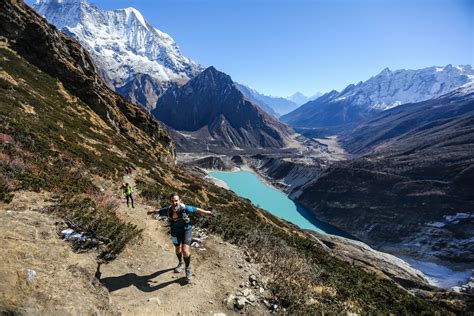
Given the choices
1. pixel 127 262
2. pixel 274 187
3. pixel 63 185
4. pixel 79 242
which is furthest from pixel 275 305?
pixel 274 187

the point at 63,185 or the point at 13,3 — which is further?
the point at 13,3

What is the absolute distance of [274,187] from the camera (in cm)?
16812

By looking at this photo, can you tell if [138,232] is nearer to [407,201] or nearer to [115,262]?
[115,262]

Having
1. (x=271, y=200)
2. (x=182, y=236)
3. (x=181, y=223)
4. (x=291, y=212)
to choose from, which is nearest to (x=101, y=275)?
(x=182, y=236)

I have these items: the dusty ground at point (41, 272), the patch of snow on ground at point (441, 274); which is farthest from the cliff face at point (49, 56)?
the patch of snow on ground at point (441, 274)

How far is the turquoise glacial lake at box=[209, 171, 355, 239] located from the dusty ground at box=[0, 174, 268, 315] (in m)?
102

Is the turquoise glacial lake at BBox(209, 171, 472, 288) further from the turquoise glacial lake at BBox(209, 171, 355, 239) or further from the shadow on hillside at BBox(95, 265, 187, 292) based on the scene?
the shadow on hillside at BBox(95, 265, 187, 292)

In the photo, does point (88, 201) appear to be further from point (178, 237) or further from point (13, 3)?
point (13, 3)

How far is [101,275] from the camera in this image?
32.8 ft

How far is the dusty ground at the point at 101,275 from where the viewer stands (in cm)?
755

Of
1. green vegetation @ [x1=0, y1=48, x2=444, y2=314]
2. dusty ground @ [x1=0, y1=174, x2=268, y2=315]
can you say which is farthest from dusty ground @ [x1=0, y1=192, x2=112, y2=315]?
green vegetation @ [x1=0, y1=48, x2=444, y2=314]

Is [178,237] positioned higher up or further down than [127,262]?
higher up

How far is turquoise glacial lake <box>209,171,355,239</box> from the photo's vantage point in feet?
375

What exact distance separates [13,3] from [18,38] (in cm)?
1000
